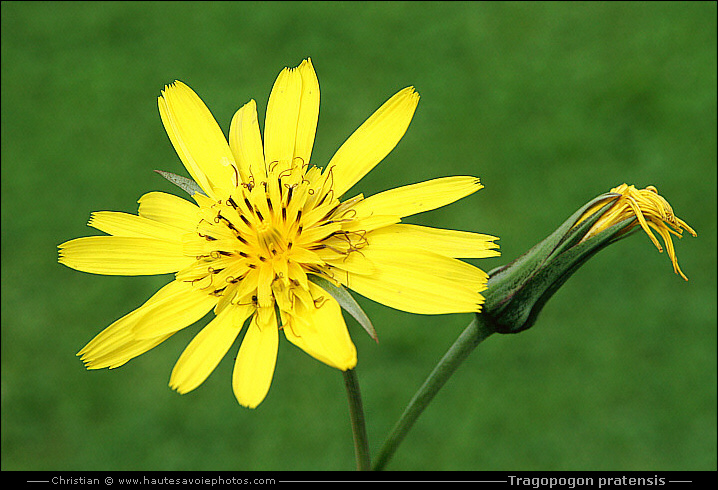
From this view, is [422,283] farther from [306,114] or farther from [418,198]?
[306,114]

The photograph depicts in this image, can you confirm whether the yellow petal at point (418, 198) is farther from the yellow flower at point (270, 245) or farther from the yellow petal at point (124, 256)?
the yellow petal at point (124, 256)

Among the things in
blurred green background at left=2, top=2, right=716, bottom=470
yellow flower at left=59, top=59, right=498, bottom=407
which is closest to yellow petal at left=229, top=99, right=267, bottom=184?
yellow flower at left=59, top=59, right=498, bottom=407

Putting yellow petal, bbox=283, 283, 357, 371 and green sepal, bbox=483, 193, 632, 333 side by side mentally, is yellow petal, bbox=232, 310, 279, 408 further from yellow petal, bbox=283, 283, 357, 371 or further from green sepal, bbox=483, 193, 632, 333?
green sepal, bbox=483, 193, 632, 333

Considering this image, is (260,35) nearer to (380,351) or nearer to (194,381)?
(380,351)

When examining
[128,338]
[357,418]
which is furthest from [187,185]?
[357,418]

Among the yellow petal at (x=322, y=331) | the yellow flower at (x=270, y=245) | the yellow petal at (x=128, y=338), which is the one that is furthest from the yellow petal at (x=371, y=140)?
the yellow petal at (x=128, y=338)
